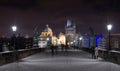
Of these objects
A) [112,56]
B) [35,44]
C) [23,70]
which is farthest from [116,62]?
[35,44]

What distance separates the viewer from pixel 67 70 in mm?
15578

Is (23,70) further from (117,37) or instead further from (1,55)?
(117,37)

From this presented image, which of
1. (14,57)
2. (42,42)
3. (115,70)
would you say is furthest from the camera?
(42,42)

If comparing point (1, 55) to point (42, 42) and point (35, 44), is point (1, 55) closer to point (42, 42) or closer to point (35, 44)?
point (35, 44)

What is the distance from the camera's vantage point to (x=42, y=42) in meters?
185

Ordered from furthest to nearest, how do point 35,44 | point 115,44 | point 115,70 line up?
1. point 35,44
2. point 115,44
3. point 115,70

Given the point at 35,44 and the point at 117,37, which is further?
the point at 35,44

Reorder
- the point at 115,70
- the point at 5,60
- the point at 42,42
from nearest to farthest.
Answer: the point at 115,70
the point at 5,60
the point at 42,42

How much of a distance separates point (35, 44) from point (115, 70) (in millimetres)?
72085

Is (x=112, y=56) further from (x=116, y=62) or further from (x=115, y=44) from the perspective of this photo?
(x=115, y=44)

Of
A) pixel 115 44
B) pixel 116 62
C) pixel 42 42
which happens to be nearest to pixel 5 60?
pixel 116 62

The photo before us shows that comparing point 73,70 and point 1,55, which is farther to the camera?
point 1,55

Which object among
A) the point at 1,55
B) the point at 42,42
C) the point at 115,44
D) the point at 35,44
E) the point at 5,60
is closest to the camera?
the point at 1,55

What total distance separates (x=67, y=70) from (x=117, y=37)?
60785mm
